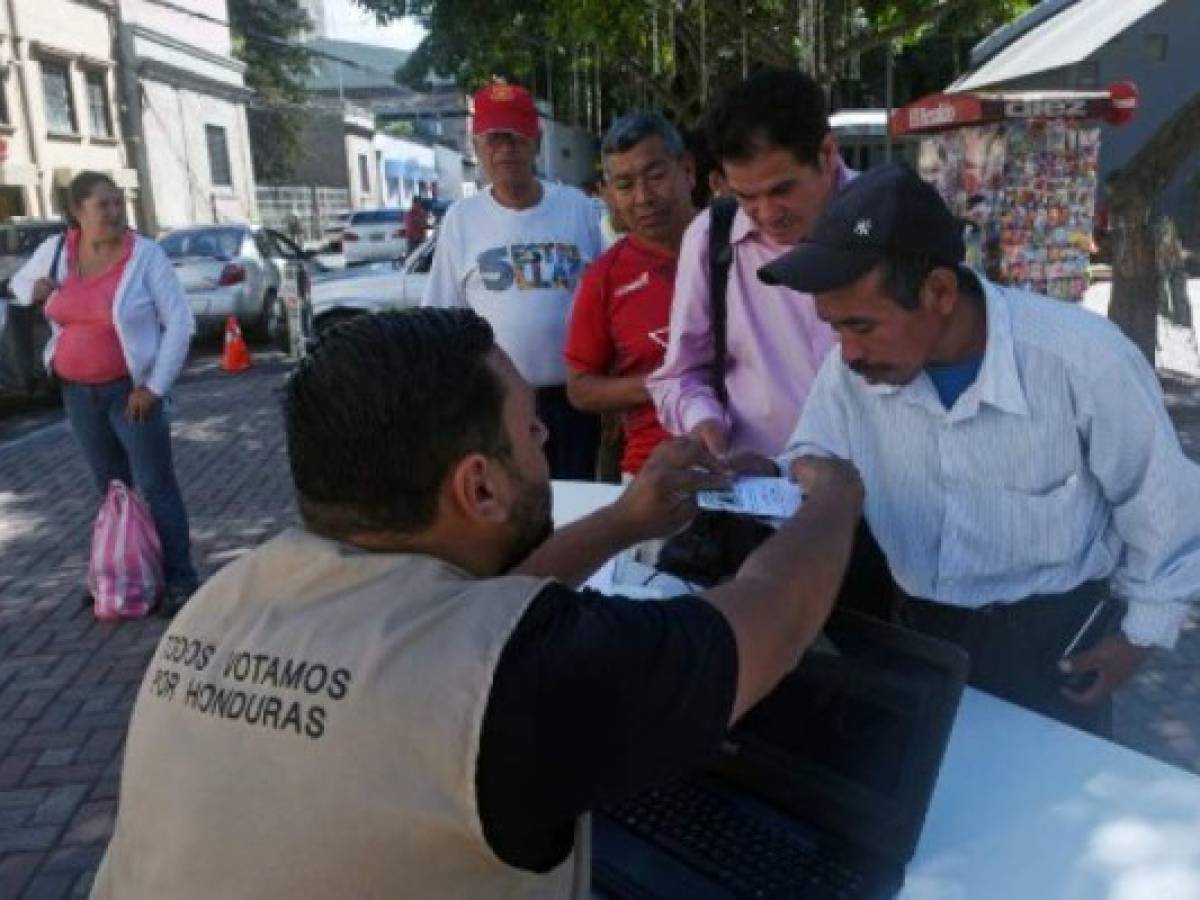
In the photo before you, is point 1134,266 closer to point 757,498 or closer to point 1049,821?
point 757,498

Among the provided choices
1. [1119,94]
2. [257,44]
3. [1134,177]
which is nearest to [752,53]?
[1119,94]

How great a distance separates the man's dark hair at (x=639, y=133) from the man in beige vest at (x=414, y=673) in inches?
74.5

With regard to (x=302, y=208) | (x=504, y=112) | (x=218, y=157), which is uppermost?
(x=218, y=157)

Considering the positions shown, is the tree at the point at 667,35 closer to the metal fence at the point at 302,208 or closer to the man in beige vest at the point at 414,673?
the man in beige vest at the point at 414,673

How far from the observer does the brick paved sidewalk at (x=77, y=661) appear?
3.22 metres

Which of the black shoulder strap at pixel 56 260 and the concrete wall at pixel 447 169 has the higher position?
the concrete wall at pixel 447 169

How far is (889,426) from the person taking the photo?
1.84 metres

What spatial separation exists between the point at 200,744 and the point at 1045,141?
30.0 ft

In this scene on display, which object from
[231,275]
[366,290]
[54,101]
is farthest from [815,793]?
[54,101]

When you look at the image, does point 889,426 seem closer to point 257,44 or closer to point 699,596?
point 699,596

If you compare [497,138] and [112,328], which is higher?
[497,138]

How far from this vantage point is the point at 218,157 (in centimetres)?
2847

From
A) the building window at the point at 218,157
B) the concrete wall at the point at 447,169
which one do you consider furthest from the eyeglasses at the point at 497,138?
the concrete wall at the point at 447,169

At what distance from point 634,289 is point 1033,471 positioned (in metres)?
1.41
